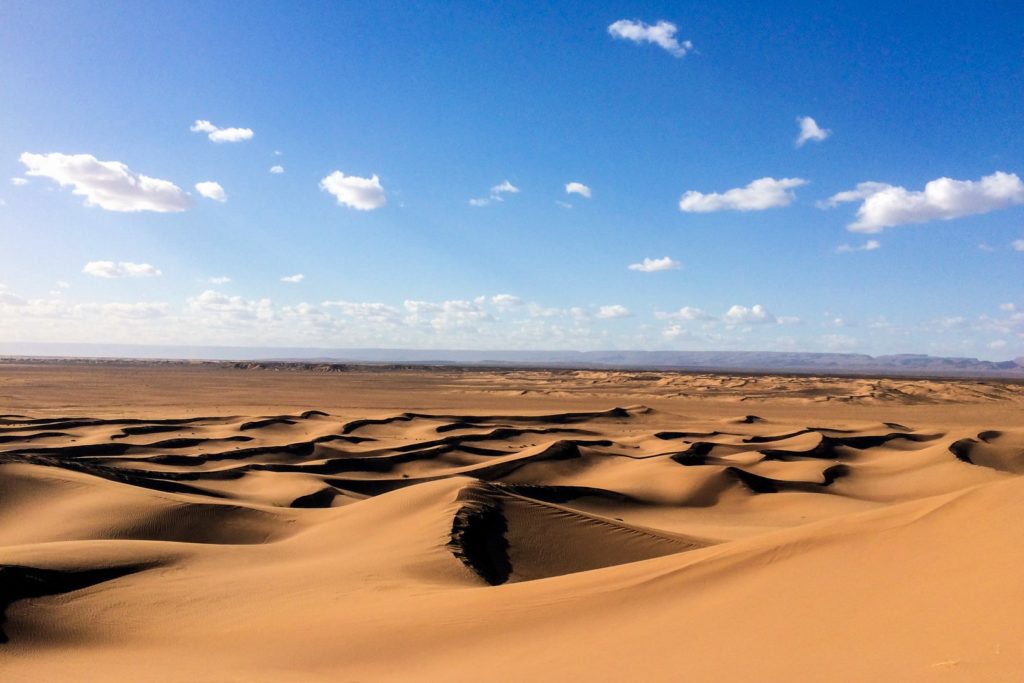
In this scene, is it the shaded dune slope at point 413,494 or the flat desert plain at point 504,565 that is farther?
the shaded dune slope at point 413,494

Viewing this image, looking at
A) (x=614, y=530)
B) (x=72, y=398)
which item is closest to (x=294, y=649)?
(x=614, y=530)

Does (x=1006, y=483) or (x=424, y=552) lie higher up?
(x=1006, y=483)

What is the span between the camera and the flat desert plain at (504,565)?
3881mm

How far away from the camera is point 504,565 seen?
6.98m

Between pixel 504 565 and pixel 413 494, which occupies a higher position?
pixel 413 494

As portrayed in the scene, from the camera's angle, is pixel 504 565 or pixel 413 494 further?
pixel 413 494

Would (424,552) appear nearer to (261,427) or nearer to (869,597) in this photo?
(869,597)

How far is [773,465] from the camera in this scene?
15.4m

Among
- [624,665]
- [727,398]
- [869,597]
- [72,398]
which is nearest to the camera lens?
[624,665]

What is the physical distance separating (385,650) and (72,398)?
32926 millimetres

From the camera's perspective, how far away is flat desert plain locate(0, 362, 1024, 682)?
12.7 feet

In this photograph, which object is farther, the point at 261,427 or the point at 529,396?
the point at 529,396

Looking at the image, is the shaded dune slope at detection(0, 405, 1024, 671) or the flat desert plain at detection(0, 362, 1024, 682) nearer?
the flat desert plain at detection(0, 362, 1024, 682)

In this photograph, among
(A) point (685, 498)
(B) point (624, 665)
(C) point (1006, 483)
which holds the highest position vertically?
(C) point (1006, 483)
